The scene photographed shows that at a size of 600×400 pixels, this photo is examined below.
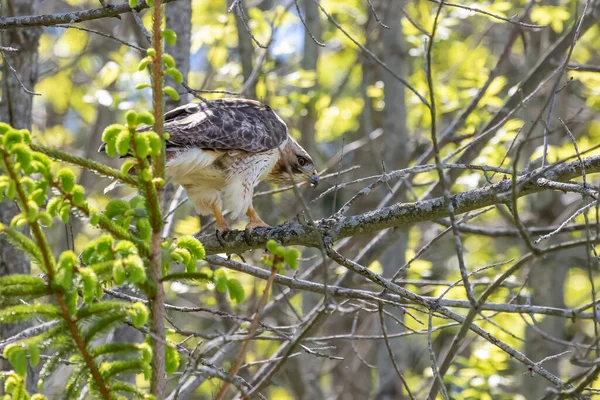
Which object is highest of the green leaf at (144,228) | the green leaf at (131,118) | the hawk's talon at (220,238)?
the green leaf at (131,118)

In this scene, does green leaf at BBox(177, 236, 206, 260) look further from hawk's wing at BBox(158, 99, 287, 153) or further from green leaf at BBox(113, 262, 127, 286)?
hawk's wing at BBox(158, 99, 287, 153)

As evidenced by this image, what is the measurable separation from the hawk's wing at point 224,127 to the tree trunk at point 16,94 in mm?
1028

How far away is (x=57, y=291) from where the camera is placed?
2.41m

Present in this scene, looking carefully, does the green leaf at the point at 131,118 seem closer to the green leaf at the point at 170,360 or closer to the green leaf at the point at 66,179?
the green leaf at the point at 66,179

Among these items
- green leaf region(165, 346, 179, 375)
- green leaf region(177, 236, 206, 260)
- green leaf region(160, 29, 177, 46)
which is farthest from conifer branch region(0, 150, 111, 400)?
green leaf region(160, 29, 177, 46)

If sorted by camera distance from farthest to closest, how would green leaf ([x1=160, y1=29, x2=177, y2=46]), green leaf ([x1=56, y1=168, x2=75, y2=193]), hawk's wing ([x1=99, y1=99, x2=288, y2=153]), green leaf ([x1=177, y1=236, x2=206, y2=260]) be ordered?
hawk's wing ([x1=99, y1=99, x2=288, y2=153])
green leaf ([x1=177, y1=236, x2=206, y2=260])
green leaf ([x1=160, y1=29, x2=177, y2=46])
green leaf ([x1=56, y1=168, x2=75, y2=193])

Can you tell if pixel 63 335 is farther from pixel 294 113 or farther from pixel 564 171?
pixel 294 113

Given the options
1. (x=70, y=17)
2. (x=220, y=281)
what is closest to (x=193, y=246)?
(x=220, y=281)

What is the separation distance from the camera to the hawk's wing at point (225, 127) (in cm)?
568

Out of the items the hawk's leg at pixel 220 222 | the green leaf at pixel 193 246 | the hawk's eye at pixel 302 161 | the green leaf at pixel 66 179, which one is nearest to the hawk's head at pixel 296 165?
the hawk's eye at pixel 302 161

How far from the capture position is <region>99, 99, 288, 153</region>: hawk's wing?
18.6 ft

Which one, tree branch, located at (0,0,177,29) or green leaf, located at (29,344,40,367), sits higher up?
tree branch, located at (0,0,177,29)

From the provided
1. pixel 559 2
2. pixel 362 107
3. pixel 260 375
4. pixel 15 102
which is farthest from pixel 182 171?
pixel 559 2

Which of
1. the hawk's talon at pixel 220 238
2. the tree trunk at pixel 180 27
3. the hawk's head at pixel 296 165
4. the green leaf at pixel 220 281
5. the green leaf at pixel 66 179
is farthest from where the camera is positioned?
the hawk's head at pixel 296 165
